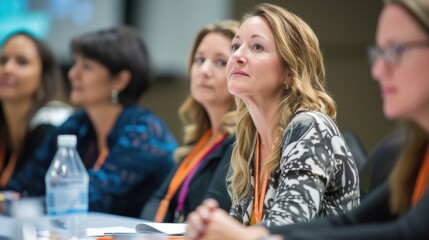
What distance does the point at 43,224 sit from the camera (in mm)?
2393


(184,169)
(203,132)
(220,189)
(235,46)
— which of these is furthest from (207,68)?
(235,46)

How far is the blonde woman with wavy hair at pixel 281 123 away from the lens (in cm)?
216

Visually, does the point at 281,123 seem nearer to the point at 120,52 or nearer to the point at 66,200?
the point at 66,200

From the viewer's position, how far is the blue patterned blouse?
→ 3.67 m

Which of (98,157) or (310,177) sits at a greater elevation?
(310,177)

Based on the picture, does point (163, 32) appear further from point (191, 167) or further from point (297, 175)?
point (297, 175)

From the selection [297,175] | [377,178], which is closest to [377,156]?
[377,178]

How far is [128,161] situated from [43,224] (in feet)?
4.30

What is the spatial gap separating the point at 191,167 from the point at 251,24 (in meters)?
1.01

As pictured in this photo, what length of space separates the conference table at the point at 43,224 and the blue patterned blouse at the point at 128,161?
0.60m

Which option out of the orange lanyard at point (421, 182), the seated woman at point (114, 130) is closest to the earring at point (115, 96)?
the seated woman at point (114, 130)

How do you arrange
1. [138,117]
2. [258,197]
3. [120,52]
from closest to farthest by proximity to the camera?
[258,197]
[138,117]
[120,52]

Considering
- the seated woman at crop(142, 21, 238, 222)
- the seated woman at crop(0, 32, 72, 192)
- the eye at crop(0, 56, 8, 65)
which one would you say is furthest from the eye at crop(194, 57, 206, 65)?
the eye at crop(0, 56, 8, 65)

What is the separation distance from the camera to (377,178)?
2.71 meters
